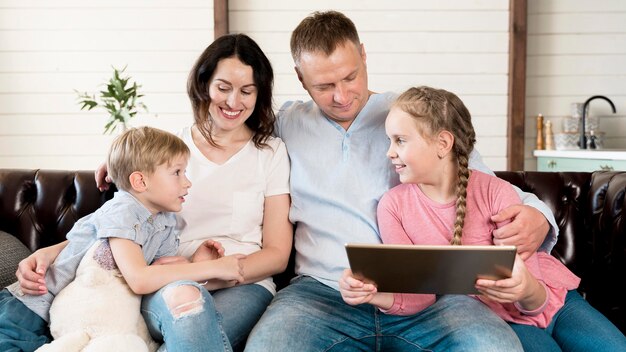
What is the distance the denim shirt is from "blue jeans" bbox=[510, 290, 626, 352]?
41.2 inches

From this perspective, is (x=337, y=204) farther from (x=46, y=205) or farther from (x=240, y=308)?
(x=46, y=205)

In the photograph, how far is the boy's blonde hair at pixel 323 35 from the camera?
1.99 m

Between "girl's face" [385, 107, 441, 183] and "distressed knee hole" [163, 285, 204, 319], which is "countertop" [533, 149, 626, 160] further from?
"distressed knee hole" [163, 285, 204, 319]

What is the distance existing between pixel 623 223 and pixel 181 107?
143 inches

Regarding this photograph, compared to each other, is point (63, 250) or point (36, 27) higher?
point (36, 27)

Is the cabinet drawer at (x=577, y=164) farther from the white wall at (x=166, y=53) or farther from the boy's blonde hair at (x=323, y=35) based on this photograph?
the boy's blonde hair at (x=323, y=35)

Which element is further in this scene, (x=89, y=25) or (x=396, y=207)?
(x=89, y=25)

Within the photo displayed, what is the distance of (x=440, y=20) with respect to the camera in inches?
198

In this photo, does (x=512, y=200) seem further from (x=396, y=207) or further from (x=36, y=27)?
(x=36, y=27)

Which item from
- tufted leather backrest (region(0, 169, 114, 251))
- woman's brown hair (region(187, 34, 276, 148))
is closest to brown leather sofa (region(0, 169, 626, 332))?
tufted leather backrest (region(0, 169, 114, 251))

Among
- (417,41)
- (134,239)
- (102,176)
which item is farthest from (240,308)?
(417,41)

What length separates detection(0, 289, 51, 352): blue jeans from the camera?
1.72m

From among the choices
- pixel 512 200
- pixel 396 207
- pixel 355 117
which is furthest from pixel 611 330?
pixel 355 117

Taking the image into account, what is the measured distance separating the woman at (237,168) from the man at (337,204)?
69 millimetres
